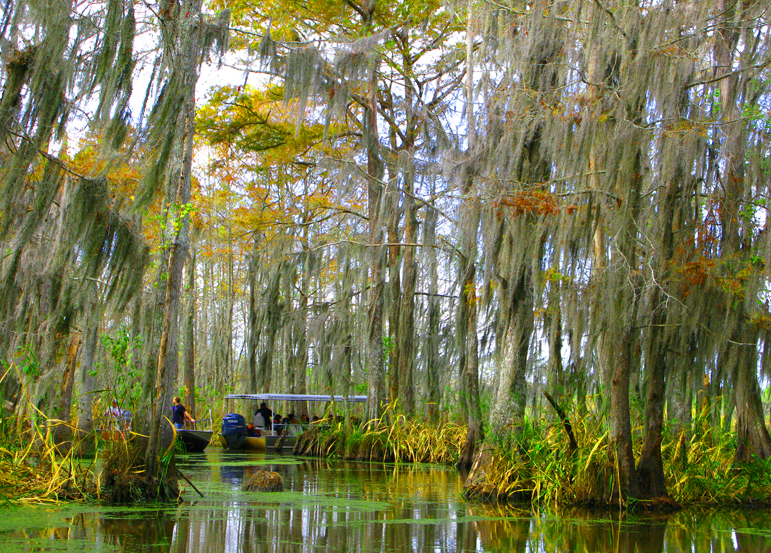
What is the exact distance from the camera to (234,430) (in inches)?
711

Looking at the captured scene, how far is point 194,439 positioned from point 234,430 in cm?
178

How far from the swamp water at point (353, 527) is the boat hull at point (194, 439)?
312 inches

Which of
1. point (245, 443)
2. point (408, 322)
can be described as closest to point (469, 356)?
point (408, 322)

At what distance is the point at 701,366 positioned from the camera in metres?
7.96

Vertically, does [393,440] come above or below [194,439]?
above

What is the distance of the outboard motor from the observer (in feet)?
59.1

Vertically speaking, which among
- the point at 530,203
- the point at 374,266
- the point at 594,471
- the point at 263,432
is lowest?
the point at 263,432

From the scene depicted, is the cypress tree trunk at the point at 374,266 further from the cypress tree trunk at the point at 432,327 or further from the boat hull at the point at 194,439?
the boat hull at the point at 194,439

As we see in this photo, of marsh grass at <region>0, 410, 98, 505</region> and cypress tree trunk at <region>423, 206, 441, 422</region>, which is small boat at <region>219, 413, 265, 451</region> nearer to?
cypress tree trunk at <region>423, 206, 441, 422</region>

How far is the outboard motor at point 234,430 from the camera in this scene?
18000 millimetres

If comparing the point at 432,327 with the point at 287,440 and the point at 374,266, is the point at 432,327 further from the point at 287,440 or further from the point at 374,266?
the point at 287,440

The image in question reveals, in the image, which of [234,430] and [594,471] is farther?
[234,430]

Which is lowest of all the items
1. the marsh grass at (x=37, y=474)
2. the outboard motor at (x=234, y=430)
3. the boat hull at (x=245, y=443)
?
the boat hull at (x=245, y=443)

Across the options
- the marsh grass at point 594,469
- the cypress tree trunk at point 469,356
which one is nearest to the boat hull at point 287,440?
the cypress tree trunk at point 469,356
